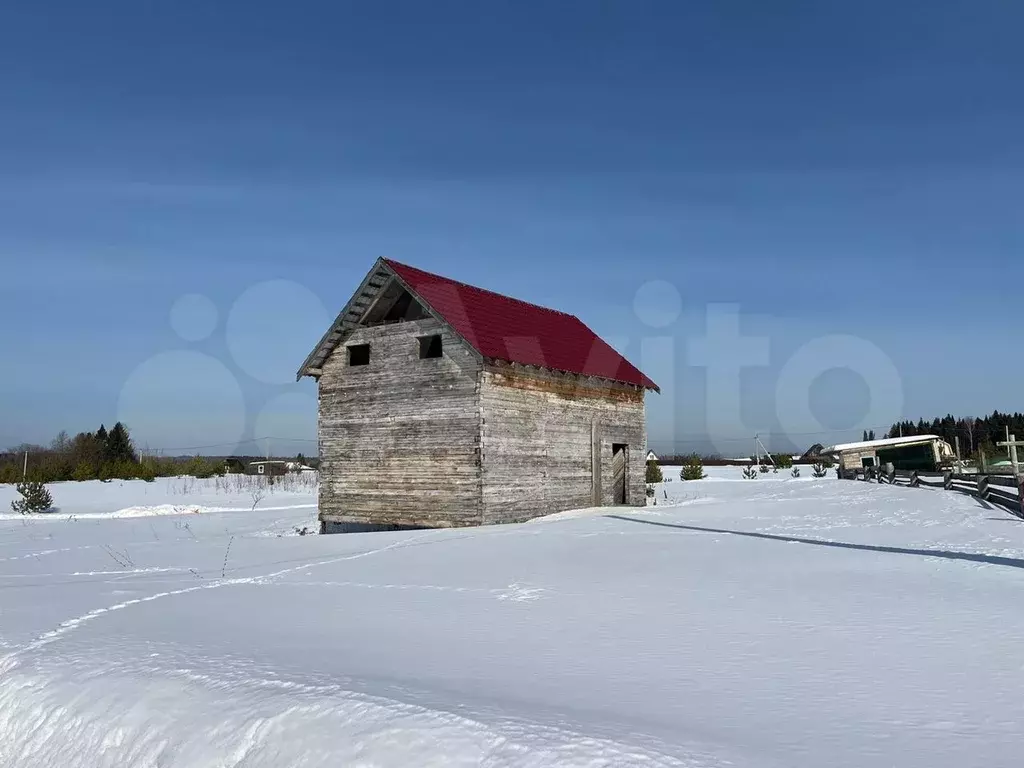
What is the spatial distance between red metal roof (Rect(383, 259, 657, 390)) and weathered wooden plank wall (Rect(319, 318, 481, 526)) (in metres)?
0.77

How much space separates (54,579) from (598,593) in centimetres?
916

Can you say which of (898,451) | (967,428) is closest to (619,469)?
(898,451)

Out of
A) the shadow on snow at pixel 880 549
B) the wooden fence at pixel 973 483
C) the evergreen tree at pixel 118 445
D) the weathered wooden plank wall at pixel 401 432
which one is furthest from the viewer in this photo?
the evergreen tree at pixel 118 445

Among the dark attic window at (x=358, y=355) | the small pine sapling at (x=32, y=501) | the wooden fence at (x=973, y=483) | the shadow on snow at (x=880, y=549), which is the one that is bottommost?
the small pine sapling at (x=32, y=501)

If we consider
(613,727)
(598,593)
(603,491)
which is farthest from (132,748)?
(603,491)

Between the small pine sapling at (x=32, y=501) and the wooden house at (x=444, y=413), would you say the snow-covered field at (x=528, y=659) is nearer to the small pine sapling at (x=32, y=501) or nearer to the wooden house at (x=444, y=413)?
the wooden house at (x=444, y=413)

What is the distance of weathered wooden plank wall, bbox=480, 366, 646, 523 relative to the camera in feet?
64.3

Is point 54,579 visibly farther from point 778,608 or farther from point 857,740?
point 857,740

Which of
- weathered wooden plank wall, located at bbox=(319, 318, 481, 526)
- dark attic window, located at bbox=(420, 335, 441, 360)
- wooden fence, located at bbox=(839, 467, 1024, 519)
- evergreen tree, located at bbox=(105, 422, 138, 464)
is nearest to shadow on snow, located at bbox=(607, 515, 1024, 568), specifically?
weathered wooden plank wall, located at bbox=(319, 318, 481, 526)

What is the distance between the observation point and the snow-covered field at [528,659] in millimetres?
4387

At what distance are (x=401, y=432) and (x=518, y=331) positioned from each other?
16.5 feet

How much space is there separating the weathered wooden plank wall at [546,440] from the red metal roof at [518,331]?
496 millimetres

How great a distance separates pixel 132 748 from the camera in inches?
204

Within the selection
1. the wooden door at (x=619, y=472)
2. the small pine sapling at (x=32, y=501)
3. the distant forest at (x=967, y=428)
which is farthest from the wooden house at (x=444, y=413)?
the distant forest at (x=967, y=428)
